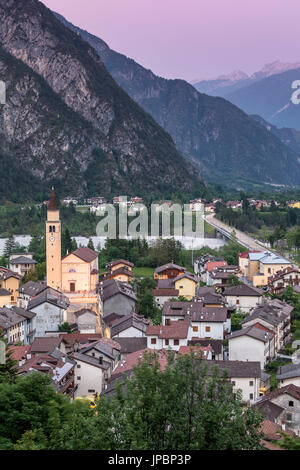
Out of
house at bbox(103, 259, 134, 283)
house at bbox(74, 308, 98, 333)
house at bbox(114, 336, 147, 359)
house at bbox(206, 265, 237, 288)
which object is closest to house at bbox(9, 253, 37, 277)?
house at bbox(103, 259, 134, 283)

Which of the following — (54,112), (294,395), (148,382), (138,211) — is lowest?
(294,395)

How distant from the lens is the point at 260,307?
2292 cm

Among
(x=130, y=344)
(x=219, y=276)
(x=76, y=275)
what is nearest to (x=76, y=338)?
(x=130, y=344)

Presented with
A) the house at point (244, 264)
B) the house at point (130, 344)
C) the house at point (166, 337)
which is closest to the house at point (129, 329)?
the house at point (130, 344)

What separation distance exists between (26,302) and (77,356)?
922 cm

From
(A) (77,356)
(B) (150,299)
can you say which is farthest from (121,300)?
(A) (77,356)

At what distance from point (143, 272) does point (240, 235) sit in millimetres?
16852

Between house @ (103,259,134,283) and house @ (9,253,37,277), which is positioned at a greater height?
house @ (9,253,37,277)

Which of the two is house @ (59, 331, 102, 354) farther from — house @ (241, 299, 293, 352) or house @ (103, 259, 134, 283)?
house @ (103, 259, 134, 283)

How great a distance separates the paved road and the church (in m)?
16.1

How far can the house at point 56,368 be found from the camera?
47.8 feet

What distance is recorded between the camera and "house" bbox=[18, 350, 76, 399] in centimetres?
1457

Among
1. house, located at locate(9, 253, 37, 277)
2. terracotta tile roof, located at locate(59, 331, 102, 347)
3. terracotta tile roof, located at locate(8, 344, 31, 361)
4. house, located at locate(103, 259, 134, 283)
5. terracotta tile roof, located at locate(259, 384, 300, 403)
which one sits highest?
house, located at locate(9, 253, 37, 277)
